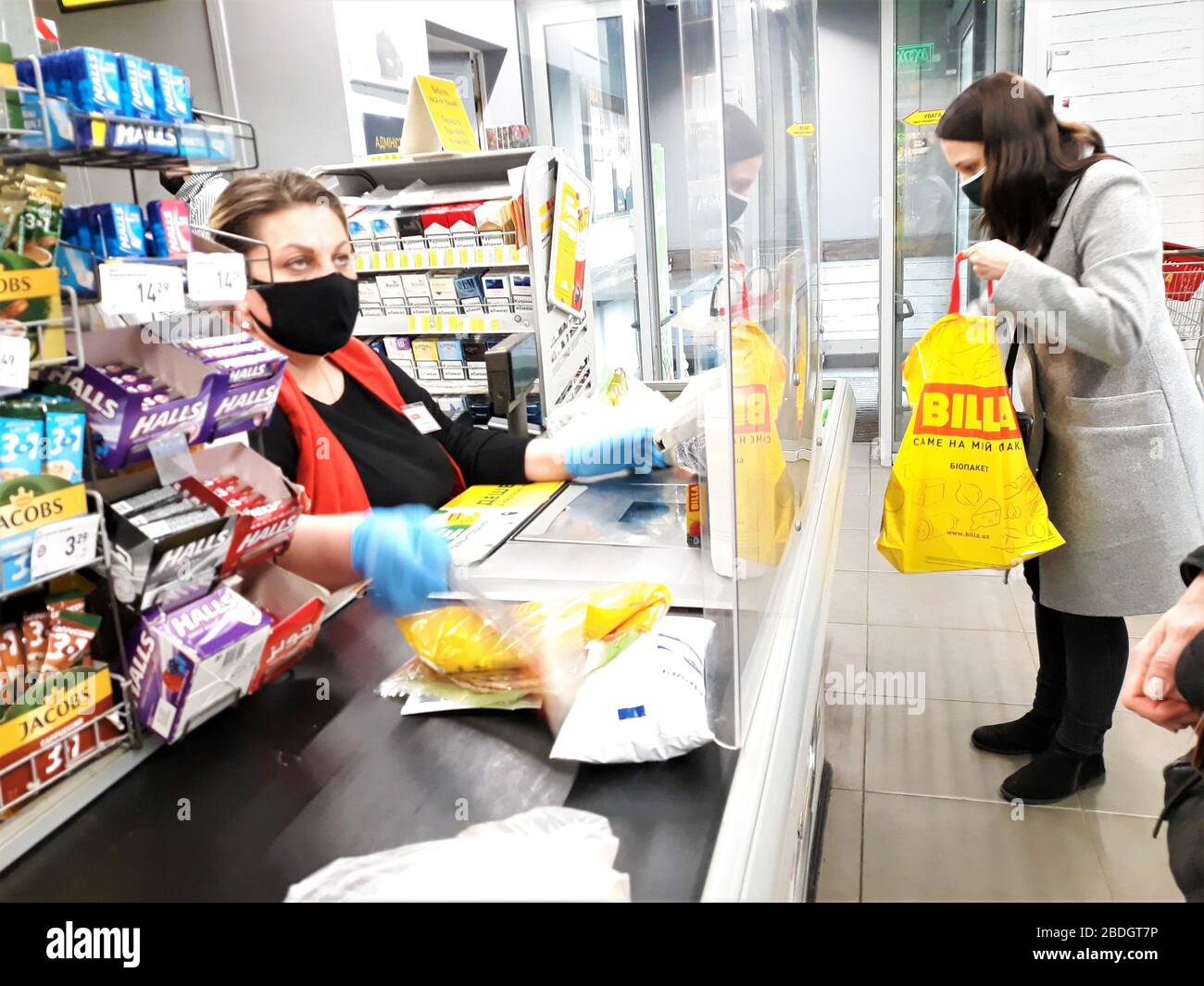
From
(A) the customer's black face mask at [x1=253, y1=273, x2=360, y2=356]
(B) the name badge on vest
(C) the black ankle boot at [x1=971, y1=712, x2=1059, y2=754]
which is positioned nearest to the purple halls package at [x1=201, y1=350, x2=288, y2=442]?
(A) the customer's black face mask at [x1=253, y1=273, x2=360, y2=356]

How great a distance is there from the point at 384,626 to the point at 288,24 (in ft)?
13.6

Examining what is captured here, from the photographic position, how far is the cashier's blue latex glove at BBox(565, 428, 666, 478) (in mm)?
2275

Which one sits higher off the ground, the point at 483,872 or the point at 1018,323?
the point at 1018,323

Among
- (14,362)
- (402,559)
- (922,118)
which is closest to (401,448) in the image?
(402,559)

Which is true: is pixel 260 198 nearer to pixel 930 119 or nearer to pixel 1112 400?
pixel 1112 400

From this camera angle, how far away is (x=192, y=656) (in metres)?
1.07

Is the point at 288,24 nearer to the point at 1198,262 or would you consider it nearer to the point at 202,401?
the point at 202,401

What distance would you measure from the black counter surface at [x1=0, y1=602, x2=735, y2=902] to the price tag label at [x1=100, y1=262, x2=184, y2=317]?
1.87ft

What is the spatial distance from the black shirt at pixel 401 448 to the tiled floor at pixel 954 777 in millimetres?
1410

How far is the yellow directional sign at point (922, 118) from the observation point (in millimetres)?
5793

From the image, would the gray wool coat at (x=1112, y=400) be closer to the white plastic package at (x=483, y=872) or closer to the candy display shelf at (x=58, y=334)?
the white plastic package at (x=483, y=872)

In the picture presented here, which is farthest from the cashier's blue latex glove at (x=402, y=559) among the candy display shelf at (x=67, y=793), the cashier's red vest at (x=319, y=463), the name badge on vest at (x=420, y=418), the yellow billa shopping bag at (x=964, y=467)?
the yellow billa shopping bag at (x=964, y=467)

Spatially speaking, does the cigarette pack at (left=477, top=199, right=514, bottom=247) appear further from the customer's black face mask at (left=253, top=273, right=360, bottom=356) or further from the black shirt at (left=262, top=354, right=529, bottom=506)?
the customer's black face mask at (left=253, top=273, right=360, bottom=356)

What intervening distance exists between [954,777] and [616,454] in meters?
1.49
